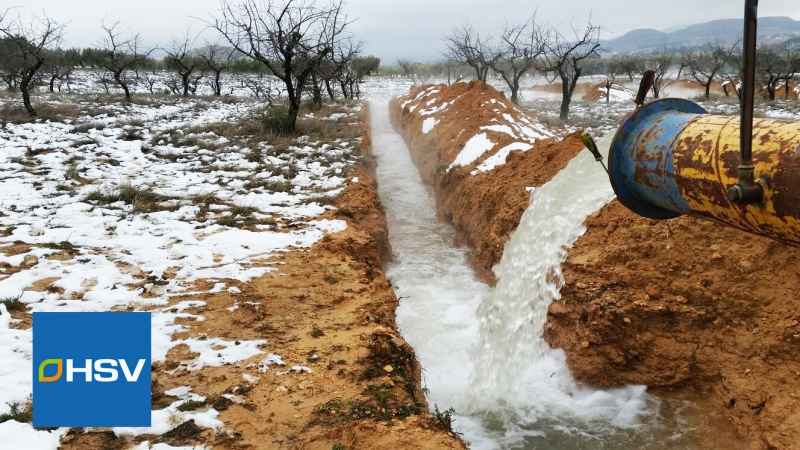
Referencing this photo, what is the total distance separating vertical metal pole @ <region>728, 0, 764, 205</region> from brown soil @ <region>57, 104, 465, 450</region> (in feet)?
7.40

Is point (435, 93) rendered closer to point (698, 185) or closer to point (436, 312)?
point (436, 312)

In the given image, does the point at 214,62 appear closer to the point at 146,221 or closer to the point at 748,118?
the point at 146,221

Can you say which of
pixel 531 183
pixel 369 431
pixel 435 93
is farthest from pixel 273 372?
pixel 435 93

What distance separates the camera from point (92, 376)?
3.35 meters

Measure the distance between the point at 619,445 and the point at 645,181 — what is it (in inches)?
102

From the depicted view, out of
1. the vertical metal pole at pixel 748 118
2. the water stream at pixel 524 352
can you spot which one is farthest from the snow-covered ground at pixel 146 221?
the vertical metal pole at pixel 748 118

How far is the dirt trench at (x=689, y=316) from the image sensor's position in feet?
11.8

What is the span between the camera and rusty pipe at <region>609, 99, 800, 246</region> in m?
1.83

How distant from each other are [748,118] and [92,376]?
13.3 feet

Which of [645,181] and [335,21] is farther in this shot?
[335,21]

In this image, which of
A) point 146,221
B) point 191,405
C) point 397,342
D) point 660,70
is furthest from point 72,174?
point 660,70

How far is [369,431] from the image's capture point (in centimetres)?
313

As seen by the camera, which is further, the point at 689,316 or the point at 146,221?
the point at 146,221

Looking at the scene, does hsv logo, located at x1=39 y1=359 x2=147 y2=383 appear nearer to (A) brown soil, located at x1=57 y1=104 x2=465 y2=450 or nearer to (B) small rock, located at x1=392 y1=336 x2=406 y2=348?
(A) brown soil, located at x1=57 y1=104 x2=465 y2=450
